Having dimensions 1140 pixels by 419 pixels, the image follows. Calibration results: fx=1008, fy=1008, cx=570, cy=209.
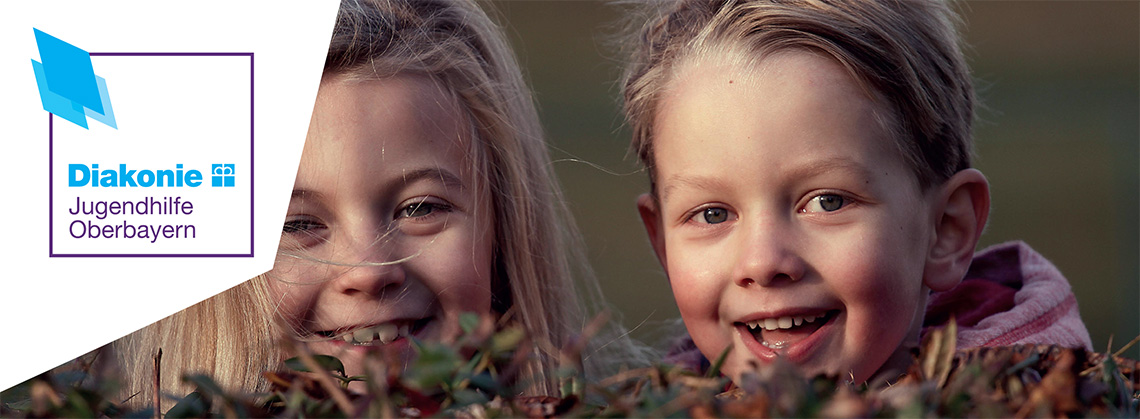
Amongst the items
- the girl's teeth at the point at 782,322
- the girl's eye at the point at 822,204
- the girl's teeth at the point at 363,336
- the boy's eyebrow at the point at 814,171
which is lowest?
the girl's teeth at the point at 363,336

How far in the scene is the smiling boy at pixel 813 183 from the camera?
1.37 meters

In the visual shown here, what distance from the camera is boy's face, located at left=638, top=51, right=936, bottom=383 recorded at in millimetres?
1369

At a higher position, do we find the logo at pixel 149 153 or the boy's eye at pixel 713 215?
the logo at pixel 149 153

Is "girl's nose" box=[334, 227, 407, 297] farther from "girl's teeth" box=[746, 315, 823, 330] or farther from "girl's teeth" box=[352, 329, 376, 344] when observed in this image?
"girl's teeth" box=[746, 315, 823, 330]

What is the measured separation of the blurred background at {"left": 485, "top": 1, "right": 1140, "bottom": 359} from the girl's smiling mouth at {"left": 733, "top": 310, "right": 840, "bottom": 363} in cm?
321

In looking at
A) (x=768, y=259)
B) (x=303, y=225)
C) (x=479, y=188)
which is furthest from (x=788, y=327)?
(x=303, y=225)

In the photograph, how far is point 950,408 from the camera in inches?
22.2

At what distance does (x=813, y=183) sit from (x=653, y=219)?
1.20ft

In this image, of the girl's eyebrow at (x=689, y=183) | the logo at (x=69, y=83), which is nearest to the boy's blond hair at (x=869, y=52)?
the girl's eyebrow at (x=689, y=183)

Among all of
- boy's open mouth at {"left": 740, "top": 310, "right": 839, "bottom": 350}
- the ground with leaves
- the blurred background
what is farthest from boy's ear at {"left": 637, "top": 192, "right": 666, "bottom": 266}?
the blurred background

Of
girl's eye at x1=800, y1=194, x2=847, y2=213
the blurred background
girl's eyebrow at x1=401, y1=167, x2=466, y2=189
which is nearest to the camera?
girl's eye at x1=800, y1=194, x2=847, y2=213

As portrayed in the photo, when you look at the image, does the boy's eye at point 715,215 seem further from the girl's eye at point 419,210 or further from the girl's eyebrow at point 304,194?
the girl's eyebrow at point 304,194

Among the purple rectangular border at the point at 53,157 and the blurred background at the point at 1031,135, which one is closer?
the purple rectangular border at the point at 53,157

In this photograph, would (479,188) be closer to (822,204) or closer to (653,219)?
(653,219)
